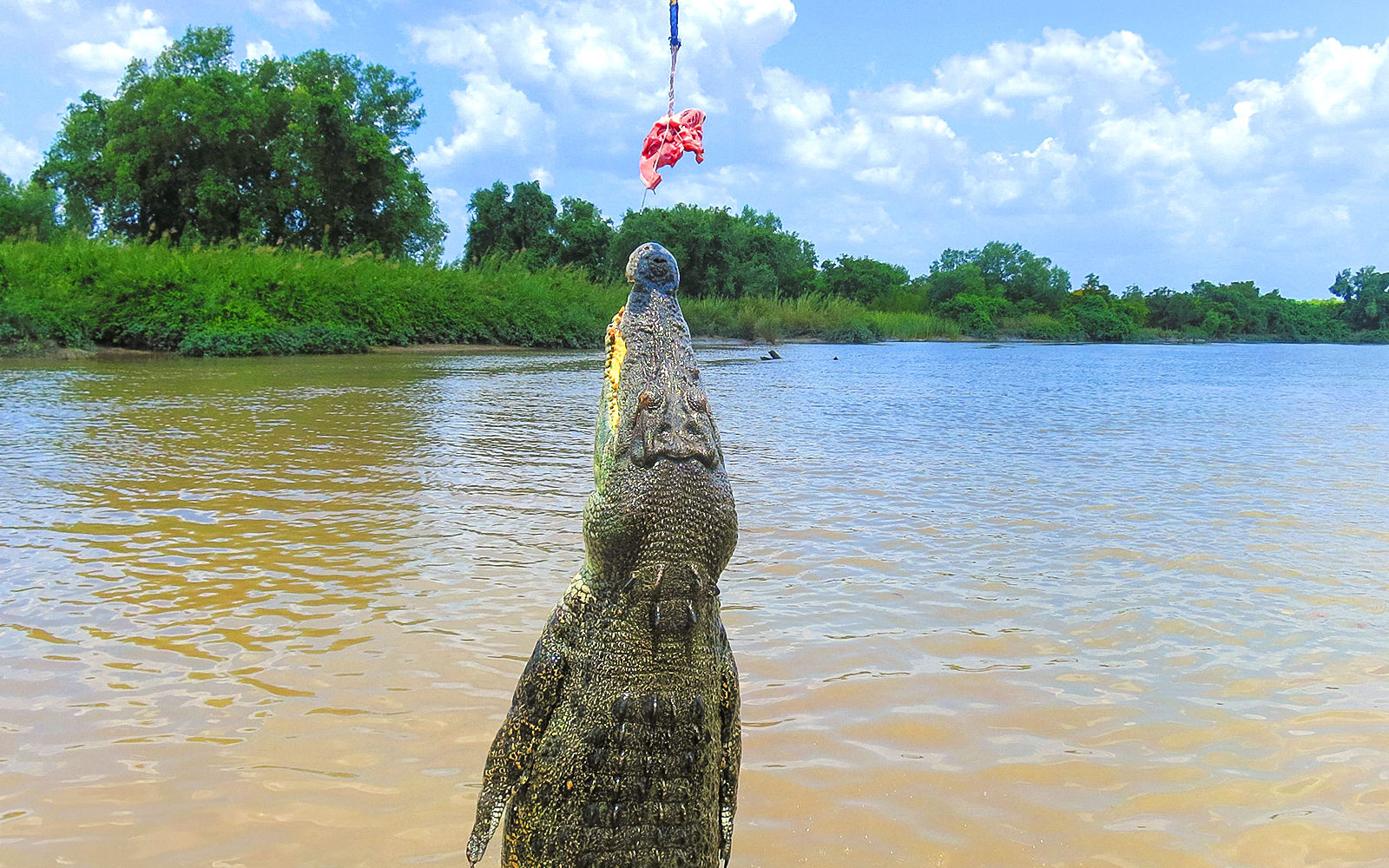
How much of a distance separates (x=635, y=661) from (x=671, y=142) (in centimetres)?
90

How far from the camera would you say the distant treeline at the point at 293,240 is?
61.8 ft

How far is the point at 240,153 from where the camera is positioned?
27.5 meters

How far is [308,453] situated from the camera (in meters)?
7.40

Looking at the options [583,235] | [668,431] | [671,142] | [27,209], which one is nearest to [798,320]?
[583,235]

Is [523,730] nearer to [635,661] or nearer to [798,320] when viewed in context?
[635,661]

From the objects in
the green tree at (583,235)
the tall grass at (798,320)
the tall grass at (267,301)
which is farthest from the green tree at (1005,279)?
the tall grass at (267,301)

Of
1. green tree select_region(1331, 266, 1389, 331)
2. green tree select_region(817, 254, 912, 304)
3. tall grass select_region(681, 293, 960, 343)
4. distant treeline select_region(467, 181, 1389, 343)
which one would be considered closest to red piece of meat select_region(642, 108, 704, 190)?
tall grass select_region(681, 293, 960, 343)

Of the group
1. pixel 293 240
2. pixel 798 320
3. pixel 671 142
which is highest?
pixel 293 240

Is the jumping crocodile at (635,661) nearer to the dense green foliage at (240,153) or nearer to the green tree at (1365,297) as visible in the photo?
the dense green foliage at (240,153)

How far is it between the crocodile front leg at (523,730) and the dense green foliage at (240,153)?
2710 cm

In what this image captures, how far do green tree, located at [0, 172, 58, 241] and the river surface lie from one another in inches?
906

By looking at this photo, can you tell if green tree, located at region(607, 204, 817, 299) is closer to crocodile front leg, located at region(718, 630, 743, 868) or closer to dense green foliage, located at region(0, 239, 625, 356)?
dense green foliage, located at region(0, 239, 625, 356)

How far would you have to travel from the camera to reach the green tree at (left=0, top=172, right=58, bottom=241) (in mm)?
26000

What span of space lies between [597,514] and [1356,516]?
6.50 m
